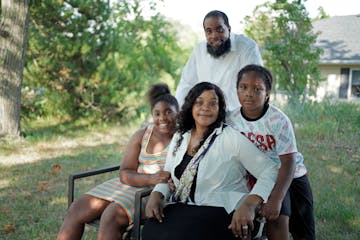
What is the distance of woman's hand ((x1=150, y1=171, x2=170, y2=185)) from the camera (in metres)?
2.67

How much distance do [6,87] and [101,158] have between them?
8.10ft

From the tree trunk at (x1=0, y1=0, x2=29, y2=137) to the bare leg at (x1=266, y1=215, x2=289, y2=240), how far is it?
6.45 metres

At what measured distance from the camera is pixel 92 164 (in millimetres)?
6387

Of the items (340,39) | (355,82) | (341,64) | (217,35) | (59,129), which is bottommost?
(59,129)

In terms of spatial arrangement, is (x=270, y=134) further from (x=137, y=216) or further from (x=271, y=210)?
(x=137, y=216)

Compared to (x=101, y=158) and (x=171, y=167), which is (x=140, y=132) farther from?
(x=101, y=158)

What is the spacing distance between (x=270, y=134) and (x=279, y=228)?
21.9 inches

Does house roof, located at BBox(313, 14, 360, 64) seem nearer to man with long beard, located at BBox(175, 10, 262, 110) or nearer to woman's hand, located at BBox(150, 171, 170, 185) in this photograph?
man with long beard, located at BBox(175, 10, 262, 110)

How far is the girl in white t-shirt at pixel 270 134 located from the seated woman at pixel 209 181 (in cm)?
8

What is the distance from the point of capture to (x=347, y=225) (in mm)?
3943

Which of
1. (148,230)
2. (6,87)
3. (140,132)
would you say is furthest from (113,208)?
(6,87)

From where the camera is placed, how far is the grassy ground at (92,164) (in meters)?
4.08

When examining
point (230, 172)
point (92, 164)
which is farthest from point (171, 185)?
point (92, 164)

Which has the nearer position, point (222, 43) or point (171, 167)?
point (171, 167)
